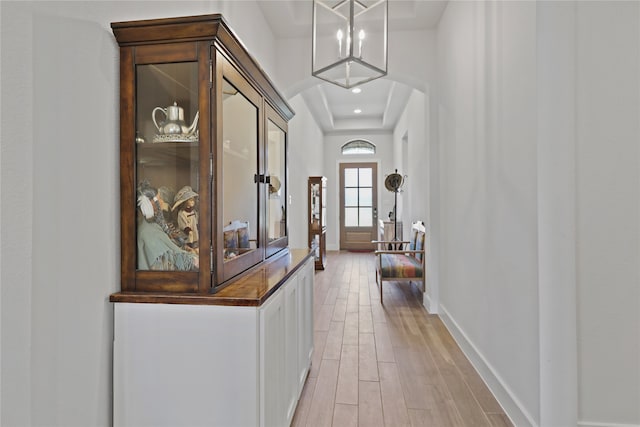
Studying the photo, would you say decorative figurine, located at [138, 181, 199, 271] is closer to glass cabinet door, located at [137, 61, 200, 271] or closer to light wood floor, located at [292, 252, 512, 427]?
glass cabinet door, located at [137, 61, 200, 271]

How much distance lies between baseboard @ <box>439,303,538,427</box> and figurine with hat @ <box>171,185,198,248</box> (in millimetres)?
1805

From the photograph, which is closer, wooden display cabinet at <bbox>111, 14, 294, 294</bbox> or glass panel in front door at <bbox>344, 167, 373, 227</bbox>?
wooden display cabinet at <bbox>111, 14, 294, 294</bbox>

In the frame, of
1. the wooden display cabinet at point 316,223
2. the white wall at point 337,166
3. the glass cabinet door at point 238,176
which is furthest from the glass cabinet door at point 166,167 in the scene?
the white wall at point 337,166

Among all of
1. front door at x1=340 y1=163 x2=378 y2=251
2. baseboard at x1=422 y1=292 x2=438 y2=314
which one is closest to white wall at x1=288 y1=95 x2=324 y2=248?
baseboard at x1=422 y1=292 x2=438 y2=314

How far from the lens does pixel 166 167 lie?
4.12 feet

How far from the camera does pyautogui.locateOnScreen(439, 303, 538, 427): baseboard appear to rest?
5.64ft

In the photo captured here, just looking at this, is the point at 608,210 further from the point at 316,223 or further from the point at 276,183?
the point at 316,223

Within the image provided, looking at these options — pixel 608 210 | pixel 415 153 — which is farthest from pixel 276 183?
pixel 415 153

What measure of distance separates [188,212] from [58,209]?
0.38 m

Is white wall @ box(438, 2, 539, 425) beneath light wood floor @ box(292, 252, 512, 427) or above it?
above

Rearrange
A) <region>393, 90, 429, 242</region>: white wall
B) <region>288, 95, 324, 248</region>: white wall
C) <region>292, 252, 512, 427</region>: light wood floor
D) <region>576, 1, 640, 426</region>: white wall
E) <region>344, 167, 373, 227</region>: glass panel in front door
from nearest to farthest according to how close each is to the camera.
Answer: <region>576, 1, 640, 426</region>: white wall → <region>292, 252, 512, 427</region>: light wood floor → <region>393, 90, 429, 242</region>: white wall → <region>288, 95, 324, 248</region>: white wall → <region>344, 167, 373, 227</region>: glass panel in front door

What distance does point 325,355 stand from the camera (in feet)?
8.46

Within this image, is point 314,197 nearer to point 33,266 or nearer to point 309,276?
point 309,276

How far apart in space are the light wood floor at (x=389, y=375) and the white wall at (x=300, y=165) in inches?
63.3
